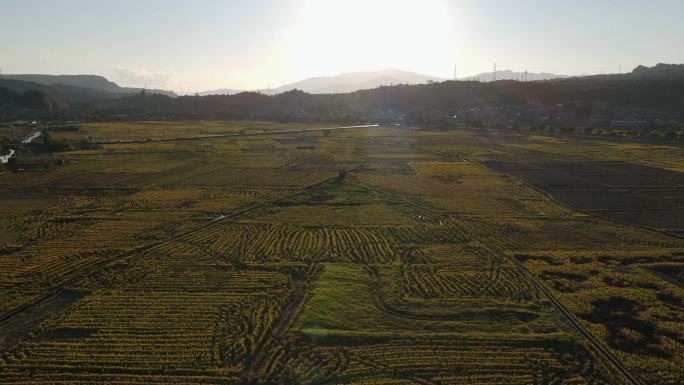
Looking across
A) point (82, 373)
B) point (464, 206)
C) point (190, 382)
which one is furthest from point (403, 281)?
point (464, 206)

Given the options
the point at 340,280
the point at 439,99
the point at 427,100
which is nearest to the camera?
the point at 340,280

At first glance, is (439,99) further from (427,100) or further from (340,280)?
(340,280)

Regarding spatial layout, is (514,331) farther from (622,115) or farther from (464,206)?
(622,115)

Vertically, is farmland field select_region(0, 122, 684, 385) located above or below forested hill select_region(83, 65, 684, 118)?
below

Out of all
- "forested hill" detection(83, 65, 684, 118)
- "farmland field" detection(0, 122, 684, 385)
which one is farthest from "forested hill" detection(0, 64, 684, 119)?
"farmland field" detection(0, 122, 684, 385)

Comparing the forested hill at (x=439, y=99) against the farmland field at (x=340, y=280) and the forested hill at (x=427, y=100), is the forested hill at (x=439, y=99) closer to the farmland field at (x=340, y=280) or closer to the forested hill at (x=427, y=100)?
the forested hill at (x=427, y=100)

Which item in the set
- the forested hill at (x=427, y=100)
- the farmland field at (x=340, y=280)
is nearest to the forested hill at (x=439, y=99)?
the forested hill at (x=427, y=100)

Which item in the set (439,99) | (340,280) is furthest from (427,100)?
(340,280)

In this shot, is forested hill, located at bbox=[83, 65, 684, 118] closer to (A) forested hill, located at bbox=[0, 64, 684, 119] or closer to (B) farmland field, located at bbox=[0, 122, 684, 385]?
(A) forested hill, located at bbox=[0, 64, 684, 119]

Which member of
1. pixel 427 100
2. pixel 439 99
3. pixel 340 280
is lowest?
pixel 340 280

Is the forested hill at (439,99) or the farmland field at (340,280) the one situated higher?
the forested hill at (439,99)
